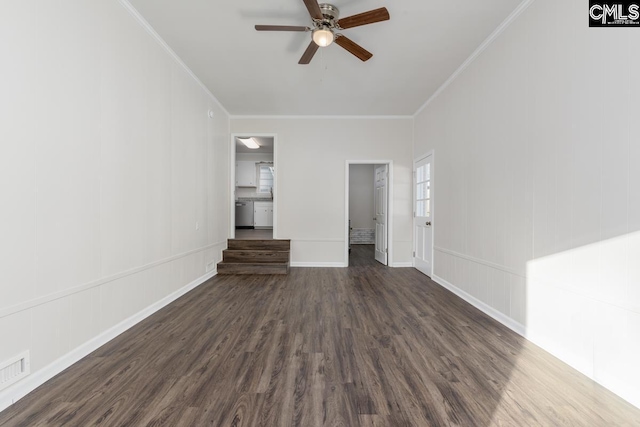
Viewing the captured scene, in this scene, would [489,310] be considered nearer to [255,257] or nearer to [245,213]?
[255,257]

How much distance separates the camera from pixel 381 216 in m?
5.86

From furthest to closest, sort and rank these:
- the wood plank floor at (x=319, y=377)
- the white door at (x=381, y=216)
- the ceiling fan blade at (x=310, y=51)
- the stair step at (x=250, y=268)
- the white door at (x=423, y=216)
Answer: the white door at (x=381, y=216)
the stair step at (x=250, y=268)
the white door at (x=423, y=216)
the ceiling fan blade at (x=310, y=51)
the wood plank floor at (x=319, y=377)

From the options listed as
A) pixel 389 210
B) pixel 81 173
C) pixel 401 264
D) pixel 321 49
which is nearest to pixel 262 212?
pixel 389 210

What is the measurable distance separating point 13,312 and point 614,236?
11.5 ft

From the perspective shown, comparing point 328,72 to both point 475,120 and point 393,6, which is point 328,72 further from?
point 475,120

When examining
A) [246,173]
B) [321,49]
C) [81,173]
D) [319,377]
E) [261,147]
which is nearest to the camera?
[319,377]

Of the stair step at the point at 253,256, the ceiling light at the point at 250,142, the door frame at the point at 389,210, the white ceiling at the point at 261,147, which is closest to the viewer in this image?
the stair step at the point at 253,256

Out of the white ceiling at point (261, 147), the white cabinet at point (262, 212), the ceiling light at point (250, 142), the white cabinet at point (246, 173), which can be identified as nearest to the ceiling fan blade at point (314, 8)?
the ceiling light at point (250, 142)

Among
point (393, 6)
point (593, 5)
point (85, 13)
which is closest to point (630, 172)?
point (593, 5)

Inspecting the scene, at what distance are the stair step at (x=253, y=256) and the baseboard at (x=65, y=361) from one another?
1.88 meters

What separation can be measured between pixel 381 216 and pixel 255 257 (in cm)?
269

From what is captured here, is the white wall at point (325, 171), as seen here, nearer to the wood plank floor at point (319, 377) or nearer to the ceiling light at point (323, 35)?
the wood plank floor at point (319, 377)

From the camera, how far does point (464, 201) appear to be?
3.47 meters

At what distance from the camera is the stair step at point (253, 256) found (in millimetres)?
4949
